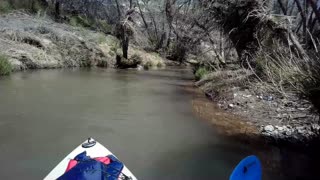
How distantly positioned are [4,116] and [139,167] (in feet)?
13.9

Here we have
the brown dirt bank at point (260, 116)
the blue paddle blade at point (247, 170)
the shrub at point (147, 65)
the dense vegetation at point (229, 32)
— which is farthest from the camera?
the shrub at point (147, 65)

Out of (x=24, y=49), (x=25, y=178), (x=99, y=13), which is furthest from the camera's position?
(x=99, y=13)

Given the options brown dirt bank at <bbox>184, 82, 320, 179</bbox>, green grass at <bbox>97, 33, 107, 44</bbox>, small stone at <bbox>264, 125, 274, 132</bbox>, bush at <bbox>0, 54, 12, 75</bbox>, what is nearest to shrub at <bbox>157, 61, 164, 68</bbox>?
green grass at <bbox>97, 33, 107, 44</bbox>

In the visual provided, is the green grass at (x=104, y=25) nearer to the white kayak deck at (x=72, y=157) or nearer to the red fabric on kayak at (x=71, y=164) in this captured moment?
the white kayak deck at (x=72, y=157)

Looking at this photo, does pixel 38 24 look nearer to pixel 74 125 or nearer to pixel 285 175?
pixel 74 125

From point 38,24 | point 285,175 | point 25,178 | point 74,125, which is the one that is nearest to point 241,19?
point 74,125

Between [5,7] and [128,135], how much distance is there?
21613 mm

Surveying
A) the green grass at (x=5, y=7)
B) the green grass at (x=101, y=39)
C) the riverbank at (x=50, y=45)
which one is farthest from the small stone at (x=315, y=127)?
the green grass at (x=5, y=7)

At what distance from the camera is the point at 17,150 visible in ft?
21.0

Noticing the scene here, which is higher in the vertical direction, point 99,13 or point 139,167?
point 99,13

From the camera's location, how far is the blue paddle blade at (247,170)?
4316mm

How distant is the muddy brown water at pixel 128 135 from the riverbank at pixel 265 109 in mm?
547

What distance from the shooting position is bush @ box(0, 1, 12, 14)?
2577cm

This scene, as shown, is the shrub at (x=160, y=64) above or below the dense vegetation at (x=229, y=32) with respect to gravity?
below
